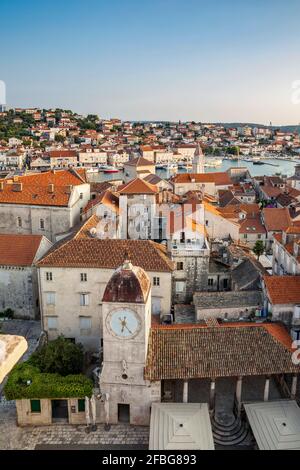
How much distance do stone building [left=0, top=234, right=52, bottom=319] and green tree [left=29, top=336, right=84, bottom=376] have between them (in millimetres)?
8156

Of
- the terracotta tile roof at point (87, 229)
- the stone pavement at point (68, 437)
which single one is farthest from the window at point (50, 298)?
the stone pavement at point (68, 437)

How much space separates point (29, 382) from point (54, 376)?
4.20 feet

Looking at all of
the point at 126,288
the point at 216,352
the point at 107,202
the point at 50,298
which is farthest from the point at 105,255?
the point at 107,202

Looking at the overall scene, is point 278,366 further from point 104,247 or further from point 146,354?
point 104,247

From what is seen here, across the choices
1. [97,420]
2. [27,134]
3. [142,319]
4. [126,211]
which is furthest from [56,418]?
[27,134]

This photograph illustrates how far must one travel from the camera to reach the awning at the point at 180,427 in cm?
1877

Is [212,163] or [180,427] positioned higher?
[180,427]

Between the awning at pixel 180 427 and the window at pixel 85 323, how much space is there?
29.2 feet

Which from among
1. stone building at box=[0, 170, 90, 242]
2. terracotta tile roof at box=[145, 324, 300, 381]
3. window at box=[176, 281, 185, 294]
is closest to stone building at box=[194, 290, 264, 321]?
terracotta tile roof at box=[145, 324, 300, 381]

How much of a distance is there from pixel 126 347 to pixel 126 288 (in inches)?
120

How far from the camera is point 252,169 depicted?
547 ft

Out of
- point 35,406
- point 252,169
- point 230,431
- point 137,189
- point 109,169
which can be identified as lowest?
point 252,169

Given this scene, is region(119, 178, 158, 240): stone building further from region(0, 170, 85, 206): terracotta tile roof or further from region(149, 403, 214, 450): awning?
region(149, 403, 214, 450): awning

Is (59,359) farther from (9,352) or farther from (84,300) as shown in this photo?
(9,352)
